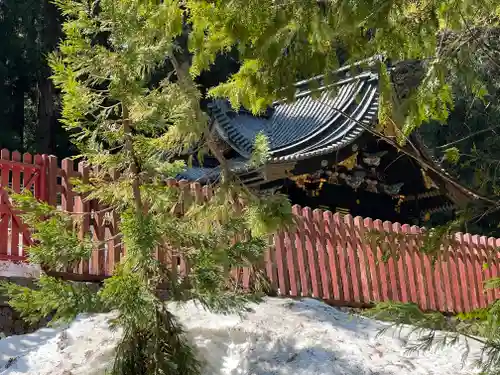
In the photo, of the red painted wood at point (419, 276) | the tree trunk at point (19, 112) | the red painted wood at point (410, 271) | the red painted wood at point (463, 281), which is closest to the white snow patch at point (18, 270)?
the red painted wood at point (410, 271)

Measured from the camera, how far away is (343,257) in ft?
27.2

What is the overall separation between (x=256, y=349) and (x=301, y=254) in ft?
8.03

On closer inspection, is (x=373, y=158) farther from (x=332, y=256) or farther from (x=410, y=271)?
(x=332, y=256)

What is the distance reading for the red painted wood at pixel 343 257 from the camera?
819 centimetres

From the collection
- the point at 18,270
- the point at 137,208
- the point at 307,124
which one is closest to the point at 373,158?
the point at 307,124

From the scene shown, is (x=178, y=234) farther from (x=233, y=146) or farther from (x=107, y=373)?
(x=233, y=146)

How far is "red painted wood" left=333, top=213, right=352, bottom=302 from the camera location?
26.9 feet

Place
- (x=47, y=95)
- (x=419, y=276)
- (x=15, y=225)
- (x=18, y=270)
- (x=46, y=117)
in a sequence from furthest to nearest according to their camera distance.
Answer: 1. (x=47, y=95)
2. (x=46, y=117)
3. (x=419, y=276)
4. (x=15, y=225)
5. (x=18, y=270)

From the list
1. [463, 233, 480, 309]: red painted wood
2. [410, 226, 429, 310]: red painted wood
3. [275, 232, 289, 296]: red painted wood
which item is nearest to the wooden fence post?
[275, 232, 289, 296]: red painted wood

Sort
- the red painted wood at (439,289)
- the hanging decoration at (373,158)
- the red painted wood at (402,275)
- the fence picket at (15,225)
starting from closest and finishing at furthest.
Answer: the fence picket at (15,225) < the red painted wood at (402,275) < the red painted wood at (439,289) < the hanging decoration at (373,158)

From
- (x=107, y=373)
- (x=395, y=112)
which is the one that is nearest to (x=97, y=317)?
(x=107, y=373)

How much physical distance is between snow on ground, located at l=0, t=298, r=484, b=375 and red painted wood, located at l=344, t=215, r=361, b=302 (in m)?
2.03

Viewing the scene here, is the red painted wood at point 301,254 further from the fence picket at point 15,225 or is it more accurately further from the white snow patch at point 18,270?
the fence picket at point 15,225

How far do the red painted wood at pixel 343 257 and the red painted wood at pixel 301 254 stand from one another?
53 centimetres
